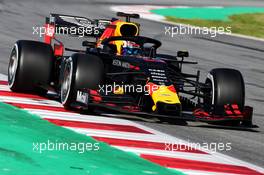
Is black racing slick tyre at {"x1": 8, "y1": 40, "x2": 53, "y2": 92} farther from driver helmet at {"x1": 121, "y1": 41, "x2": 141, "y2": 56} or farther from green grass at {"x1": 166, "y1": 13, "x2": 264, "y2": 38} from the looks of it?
green grass at {"x1": 166, "y1": 13, "x2": 264, "y2": 38}

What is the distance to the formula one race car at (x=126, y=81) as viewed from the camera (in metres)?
11.6

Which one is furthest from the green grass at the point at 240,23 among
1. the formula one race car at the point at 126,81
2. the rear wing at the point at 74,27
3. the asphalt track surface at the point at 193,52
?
the formula one race car at the point at 126,81

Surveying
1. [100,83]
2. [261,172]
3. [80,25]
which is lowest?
[261,172]

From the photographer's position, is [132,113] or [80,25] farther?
[80,25]

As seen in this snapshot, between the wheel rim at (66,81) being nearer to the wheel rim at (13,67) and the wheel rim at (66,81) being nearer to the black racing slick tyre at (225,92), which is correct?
the wheel rim at (13,67)

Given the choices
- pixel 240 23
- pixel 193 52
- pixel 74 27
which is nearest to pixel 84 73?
pixel 74 27

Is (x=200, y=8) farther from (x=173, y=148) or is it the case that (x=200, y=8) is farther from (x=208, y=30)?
(x=173, y=148)

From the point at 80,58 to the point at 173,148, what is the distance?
2380 mm

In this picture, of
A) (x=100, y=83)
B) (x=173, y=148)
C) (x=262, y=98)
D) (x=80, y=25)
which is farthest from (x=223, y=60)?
(x=173, y=148)

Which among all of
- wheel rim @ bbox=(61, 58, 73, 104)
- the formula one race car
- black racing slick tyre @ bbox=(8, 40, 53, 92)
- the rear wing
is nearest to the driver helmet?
the formula one race car

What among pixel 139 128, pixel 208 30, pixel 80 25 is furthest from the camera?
pixel 208 30

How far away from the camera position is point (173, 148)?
397 inches

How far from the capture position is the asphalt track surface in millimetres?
11164

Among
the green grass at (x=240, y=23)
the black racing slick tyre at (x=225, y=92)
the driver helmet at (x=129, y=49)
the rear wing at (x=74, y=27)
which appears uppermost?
the green grass at (x=240, y=23)
